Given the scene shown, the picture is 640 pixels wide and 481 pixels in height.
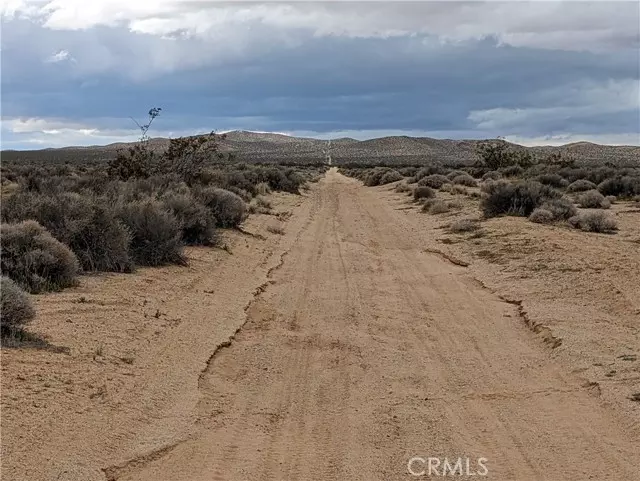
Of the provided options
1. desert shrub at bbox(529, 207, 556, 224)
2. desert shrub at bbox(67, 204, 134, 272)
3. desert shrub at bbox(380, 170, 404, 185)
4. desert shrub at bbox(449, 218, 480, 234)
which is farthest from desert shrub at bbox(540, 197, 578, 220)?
desert shrub at bbox(380, 170, 404, 185)

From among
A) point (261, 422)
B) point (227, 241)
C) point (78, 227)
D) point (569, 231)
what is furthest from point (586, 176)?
point (261, 422)

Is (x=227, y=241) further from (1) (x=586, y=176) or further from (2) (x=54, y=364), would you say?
(1) (x=586, y=176)

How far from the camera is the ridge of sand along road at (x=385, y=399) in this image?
6.04 meters

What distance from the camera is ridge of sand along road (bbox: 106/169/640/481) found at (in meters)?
6.04

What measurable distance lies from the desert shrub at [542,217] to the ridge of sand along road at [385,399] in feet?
32.7

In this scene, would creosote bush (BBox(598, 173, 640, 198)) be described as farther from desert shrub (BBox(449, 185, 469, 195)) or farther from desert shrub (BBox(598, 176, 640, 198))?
desert shrub (BBox(449, 185, 469, 195))

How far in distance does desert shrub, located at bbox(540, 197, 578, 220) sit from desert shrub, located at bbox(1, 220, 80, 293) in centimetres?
1564

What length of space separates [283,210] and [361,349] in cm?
2148

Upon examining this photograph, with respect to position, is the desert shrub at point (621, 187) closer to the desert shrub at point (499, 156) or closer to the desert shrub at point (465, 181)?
the desert shrub at point (465, 181)

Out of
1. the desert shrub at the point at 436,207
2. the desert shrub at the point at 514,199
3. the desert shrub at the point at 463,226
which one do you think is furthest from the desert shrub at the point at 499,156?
the desert shrub at the point at 463,226

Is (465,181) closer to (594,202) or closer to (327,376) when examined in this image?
(594,202)

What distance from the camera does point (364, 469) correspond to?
594 cm

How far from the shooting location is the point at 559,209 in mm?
23359

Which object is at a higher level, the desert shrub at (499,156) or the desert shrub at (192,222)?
the desert shrub at (499,156)
